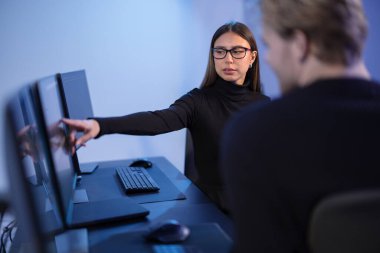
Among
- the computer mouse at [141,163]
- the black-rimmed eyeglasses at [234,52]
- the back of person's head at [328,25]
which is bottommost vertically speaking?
the computer mouse at [141,163]

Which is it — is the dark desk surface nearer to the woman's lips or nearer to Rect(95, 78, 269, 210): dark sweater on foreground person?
Rect(95, 78, 269, 210): dark sweater on foreground person

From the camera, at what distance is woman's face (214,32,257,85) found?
189 cm

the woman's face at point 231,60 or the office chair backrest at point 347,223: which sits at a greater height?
the woman's face at point 231,60

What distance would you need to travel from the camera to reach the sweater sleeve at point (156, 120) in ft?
4.72

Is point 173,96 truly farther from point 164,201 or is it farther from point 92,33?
point 164,201

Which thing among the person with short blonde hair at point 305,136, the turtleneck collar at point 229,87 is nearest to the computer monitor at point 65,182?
the person with short blonde hair at point 305,136

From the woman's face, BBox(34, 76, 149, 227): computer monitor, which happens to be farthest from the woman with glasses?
BBox(34, 76, 149, 227): computer monitor

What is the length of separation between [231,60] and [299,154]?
128 cm

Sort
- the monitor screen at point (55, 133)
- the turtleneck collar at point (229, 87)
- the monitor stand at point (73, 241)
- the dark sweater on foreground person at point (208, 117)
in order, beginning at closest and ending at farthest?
the monitor screen at point (55, 133)
the monitor stand at point (73, 241)
the dark sweater on foreground person at point (208, 117)
the turtleneck collar at point (229, 87)

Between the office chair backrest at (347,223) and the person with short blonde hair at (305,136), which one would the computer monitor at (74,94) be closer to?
the person with short blonde hair at (305,136)

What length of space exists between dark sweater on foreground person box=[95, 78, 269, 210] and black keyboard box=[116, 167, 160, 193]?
0.24 meters

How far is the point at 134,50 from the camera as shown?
10.2 feet

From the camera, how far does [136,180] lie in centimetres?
167

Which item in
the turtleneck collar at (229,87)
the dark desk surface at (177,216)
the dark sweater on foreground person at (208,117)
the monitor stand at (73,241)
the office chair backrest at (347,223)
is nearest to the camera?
the office chair backrest at (347,223)
